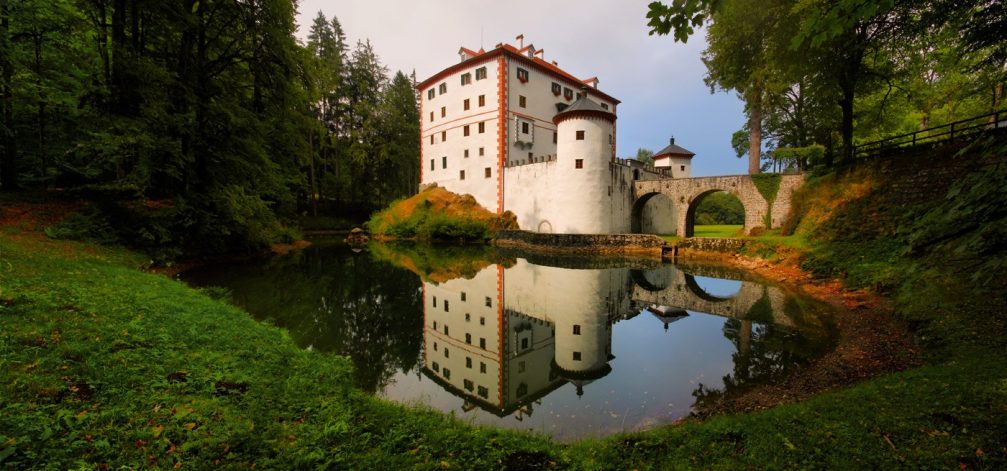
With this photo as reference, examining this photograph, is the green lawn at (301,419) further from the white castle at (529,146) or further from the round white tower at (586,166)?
the white castle at (529,146)

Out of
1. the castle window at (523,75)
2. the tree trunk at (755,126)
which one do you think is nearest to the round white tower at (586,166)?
the castle window at (523,75)

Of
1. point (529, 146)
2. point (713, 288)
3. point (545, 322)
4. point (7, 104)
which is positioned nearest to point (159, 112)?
point (7, 104)

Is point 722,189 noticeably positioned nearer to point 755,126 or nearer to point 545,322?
point 755,126

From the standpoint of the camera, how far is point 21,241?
9.18 m

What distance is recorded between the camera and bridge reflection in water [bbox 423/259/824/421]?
21.9 feet

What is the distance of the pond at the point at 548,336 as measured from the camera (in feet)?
19.2

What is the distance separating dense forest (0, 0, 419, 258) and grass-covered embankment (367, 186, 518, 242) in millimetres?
14112

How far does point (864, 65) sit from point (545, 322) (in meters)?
19.5

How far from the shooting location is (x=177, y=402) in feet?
11.8

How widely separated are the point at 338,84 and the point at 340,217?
1442 centimetres

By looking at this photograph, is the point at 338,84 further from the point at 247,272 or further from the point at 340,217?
the point at 247,272

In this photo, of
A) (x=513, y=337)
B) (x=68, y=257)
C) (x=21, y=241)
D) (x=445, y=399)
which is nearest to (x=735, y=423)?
(x=445, y=399)

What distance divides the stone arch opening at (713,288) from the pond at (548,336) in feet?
0.22

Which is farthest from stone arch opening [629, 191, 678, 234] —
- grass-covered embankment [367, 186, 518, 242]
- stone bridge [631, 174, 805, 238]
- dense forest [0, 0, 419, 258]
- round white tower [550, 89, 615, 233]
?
dense forest [0, 0, 419, 258]
